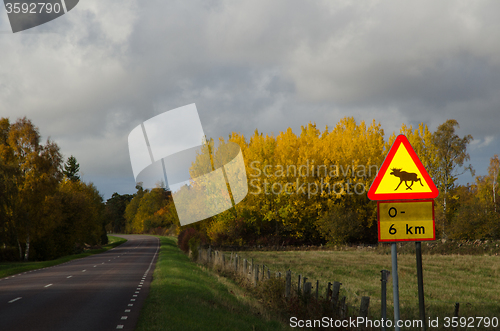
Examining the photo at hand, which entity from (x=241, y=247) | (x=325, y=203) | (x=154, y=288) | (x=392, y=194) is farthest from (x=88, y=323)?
(x=325, y=203)

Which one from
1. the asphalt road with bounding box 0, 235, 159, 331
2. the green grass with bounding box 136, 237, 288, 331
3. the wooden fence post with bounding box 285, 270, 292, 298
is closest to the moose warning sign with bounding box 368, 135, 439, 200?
the green grass with bounding box 136, 237, 288, 331

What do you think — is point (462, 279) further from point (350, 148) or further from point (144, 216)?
point (144, 216)

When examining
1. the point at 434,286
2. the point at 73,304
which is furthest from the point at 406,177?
the point at 434,286

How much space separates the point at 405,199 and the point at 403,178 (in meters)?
0.30

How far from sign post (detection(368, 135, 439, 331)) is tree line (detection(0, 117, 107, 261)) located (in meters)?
39.7

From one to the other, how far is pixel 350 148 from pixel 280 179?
826cm

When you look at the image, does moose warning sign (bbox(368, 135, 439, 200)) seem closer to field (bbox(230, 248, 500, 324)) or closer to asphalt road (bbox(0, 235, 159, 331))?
asphalt road (bbox(0, 235, 159, 331))

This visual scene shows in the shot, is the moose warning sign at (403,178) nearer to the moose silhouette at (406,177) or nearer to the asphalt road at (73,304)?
the moose silhouette at (406,177)

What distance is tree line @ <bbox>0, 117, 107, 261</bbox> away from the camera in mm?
41031

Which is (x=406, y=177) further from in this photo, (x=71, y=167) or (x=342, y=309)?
(x=71, y=167)

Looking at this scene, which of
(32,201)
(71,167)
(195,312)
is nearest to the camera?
(195,312)

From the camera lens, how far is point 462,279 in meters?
21.2

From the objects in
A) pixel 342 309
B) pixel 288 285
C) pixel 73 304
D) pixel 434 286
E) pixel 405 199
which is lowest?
pixel 73 304

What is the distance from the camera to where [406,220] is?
6.18m
